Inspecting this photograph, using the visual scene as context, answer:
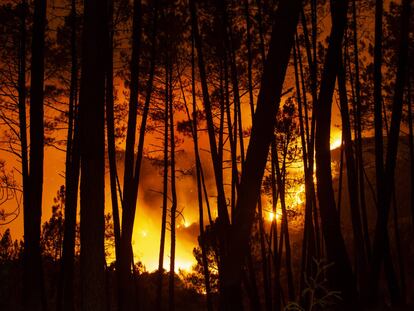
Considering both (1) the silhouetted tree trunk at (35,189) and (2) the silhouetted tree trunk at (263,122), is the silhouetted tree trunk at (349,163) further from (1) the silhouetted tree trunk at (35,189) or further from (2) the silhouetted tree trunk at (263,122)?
(1) the silhouetted tree trunk at (35,189)

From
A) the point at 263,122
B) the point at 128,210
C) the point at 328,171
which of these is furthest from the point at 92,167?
the point at 328,171

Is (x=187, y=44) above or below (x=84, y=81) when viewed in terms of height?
above

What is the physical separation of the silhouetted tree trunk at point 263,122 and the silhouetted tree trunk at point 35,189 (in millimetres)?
4405

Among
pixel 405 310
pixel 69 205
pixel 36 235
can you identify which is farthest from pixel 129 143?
pixel 405 310

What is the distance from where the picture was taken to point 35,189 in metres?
6.81

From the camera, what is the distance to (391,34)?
1290 cm

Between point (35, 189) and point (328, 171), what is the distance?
4860 millimetres

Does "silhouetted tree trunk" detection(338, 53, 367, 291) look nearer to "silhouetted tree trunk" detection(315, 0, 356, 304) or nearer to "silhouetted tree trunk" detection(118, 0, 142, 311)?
"silhouetted tree trunk" detection(315, 0, 356, 304)

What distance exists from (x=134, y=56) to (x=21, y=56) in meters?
3.54

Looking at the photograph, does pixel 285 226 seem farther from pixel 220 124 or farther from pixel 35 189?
pixel 35 189

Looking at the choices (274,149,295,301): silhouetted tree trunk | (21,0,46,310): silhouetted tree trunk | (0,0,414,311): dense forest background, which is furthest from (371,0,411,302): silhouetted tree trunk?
(21,0,46,310): silhouetted tree trunk

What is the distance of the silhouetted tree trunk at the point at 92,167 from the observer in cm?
405

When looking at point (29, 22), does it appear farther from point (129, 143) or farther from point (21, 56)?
point (129, 143)

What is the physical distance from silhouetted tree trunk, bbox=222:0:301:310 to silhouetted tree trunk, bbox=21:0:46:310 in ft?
14.5
